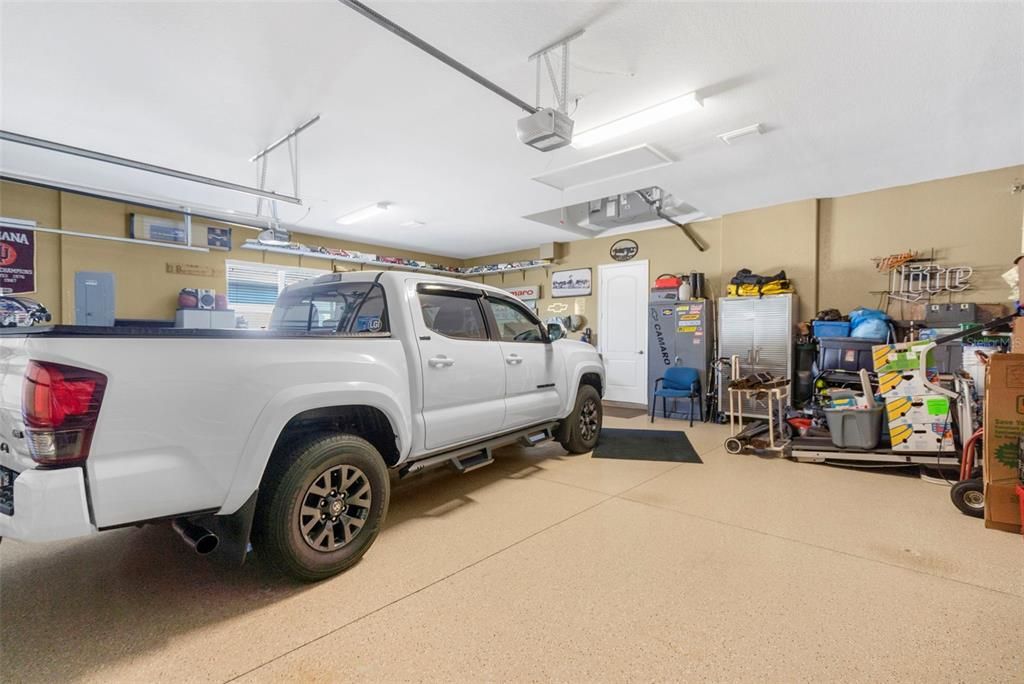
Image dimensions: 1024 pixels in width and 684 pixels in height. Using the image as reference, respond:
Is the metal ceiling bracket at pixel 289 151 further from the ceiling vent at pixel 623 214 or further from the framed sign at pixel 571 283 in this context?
the framed sign at pixel 571 283

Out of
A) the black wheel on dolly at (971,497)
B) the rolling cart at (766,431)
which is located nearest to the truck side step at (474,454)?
the rolling cart at (766,431)

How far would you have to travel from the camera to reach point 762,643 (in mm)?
1740

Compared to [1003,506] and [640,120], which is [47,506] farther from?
[1003,506]

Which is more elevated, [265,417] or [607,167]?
[607,167]

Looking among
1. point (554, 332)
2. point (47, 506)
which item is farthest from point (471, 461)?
point (47, 506)

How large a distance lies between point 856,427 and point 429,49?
16.0 ft

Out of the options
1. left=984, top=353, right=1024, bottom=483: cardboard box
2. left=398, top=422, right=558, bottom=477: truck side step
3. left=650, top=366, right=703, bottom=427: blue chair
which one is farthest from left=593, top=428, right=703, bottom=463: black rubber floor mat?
left=984, top=353, right=1024, bottom=483: cardboard box

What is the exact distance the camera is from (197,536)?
182cm

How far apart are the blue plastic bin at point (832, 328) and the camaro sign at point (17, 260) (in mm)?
9650

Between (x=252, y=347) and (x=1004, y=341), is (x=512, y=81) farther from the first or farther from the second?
(x=1004, y=341)

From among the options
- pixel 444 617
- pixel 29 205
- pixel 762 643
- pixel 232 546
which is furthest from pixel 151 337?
pixel 29 205

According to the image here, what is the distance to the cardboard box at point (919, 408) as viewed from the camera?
3.76 meters

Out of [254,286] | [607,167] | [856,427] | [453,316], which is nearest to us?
[453,316]

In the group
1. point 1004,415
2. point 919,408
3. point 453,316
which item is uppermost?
point 453,316
